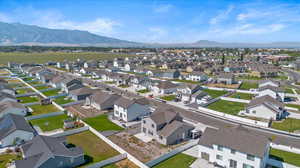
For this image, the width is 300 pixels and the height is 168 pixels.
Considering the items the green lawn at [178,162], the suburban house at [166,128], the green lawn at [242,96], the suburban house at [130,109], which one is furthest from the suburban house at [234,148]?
the green lawn at [242,96]

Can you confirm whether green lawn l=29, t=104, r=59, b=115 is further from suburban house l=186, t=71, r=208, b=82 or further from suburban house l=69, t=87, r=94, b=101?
suburban house l=186, t=71, r=208, b=82

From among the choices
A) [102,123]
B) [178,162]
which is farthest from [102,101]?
[178,162]

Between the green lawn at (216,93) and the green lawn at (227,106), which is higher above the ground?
the green lawn at (216,93)

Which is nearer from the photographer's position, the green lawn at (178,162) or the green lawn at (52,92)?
the green lawn at (178,162)

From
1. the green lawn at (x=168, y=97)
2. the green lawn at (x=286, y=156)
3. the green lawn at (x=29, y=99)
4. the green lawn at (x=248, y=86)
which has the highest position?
the green lawn at (x=248, y=86)

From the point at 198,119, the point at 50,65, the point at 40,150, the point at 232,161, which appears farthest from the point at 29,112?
the point at 50,65

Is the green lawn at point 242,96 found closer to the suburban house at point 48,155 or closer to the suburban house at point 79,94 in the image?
the suburban house at point 79,94

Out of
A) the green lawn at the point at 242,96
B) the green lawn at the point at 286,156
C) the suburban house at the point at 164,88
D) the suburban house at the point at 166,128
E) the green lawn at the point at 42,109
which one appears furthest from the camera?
the suburban house at the point at 164,88
